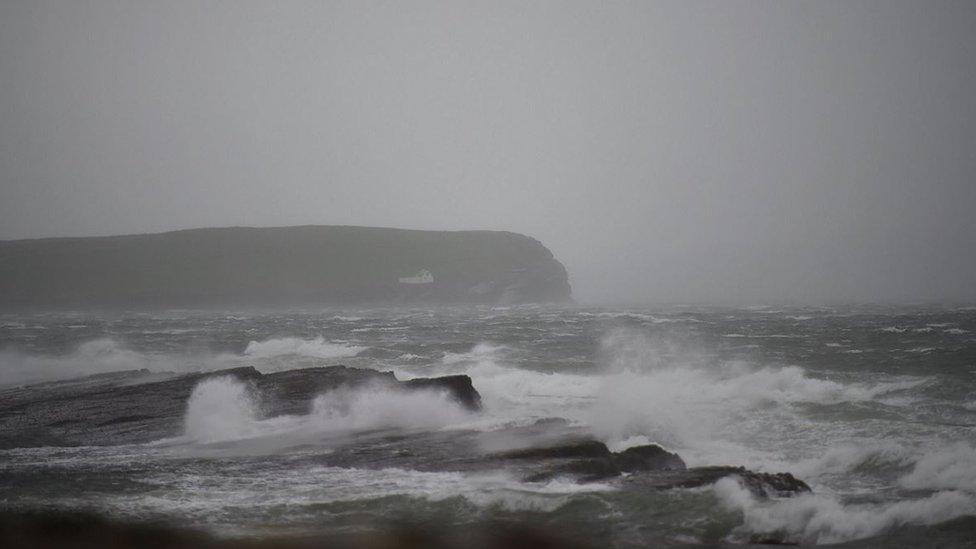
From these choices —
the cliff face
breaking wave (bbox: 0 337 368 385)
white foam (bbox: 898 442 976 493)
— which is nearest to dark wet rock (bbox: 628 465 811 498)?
white foam (bbox: 898 442 976 493)

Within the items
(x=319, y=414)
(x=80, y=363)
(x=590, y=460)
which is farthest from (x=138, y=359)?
(x=590, y=460)

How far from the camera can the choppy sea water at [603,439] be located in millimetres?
8828

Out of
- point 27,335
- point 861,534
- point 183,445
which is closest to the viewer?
point 861,534

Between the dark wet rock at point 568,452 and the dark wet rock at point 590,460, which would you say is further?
the dark wet rock at point 568,452

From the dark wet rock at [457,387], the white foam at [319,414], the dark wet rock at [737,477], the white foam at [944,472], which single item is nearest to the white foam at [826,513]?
the dark wet rock at [737,477]

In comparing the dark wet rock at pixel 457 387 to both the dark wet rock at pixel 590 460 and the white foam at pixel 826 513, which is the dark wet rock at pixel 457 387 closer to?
the dark wet rock at pixel 590 460

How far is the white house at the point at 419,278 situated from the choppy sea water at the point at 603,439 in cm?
7051

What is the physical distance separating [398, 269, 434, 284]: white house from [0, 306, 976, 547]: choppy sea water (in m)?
70.5

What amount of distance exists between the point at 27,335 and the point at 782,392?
151 ft

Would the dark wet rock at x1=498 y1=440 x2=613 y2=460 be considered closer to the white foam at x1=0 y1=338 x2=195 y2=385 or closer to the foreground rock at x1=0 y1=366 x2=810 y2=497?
the foreground rock at x1=0 y1=366 x2=810 y2=497

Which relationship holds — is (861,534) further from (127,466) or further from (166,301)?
(166,301)

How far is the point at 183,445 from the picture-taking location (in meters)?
14.0

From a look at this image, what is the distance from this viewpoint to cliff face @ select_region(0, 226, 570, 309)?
9488cm

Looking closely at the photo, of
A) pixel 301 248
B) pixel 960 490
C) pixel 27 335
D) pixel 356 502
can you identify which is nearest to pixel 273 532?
pixel 356 502
